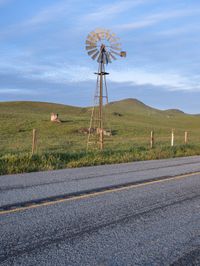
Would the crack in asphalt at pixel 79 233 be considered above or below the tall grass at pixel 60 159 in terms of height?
below

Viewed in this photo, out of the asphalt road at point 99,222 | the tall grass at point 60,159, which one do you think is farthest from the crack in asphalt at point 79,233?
the tall grass at point 60,159

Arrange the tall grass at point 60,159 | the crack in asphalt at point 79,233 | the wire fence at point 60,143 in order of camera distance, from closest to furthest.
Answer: the crack in asphalt at point 79,233, the tall grass at point 60,159, the wire fence at point 60,143

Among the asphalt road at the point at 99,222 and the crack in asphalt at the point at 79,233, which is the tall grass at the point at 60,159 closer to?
the asphalt road at the point at 99,222

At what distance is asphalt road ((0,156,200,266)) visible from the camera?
4961 mm

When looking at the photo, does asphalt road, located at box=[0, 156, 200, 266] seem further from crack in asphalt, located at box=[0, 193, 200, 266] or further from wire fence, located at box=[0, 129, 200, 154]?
wire fence, located at box=[0, 129, 200, 154]

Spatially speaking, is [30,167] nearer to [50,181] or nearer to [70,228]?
[50,181]

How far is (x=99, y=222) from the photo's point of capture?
21.1 feet

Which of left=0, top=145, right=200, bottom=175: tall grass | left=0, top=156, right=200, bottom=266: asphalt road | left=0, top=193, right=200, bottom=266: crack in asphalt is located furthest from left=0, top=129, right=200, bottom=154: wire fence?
left=0, top=193, right=200, bottom=266: crack in asphalt

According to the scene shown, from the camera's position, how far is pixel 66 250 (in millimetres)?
5082

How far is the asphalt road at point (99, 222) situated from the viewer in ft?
16.3

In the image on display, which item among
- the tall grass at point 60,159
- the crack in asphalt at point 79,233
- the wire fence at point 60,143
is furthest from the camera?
the wire fence at point 60,143

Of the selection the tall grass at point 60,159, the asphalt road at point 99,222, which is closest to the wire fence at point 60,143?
the tall grass at point 60,159

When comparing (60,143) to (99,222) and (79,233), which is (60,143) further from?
(79,233)

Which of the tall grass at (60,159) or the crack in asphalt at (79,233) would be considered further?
the tall grass at (60,159)
